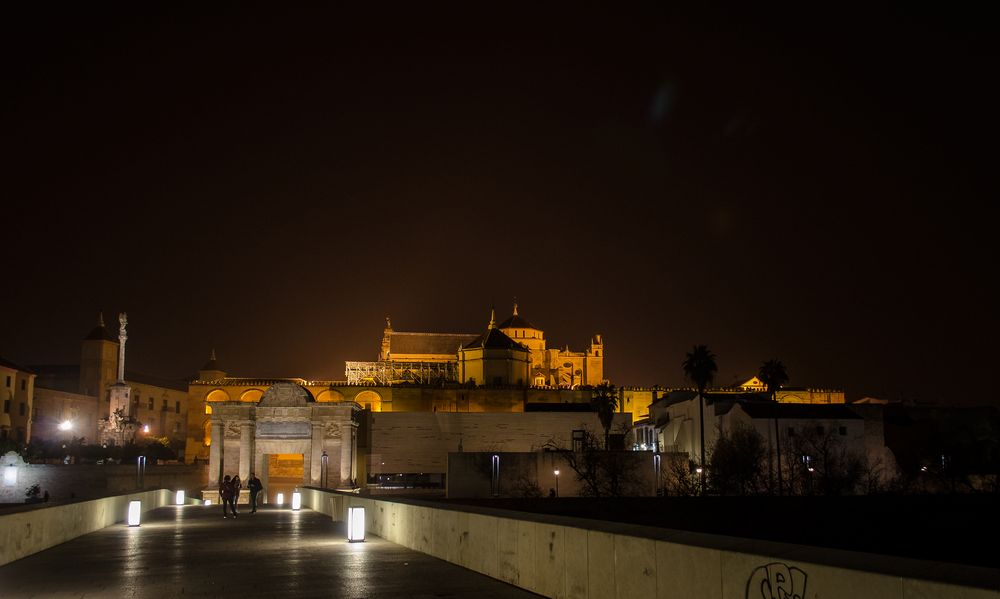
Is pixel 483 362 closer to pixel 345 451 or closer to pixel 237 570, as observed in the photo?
pixel 345 451

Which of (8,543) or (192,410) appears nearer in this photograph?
(8,543)

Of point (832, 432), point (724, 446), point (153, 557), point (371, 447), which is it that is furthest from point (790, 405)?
point (153, 557)

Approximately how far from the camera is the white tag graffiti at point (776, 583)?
7.56 m

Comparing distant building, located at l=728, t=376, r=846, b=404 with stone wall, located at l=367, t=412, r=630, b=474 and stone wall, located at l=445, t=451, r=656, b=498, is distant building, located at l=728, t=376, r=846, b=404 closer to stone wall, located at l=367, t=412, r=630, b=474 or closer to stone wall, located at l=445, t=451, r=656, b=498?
stone wall, located at l=367, t=412, r=630, b=474

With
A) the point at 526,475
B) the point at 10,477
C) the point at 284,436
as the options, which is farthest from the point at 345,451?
the point at 10,477

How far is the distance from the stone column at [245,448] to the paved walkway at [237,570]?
3518 cm

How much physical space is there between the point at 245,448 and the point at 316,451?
166 inches

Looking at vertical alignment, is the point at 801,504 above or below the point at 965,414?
below

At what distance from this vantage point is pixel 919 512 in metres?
61.9

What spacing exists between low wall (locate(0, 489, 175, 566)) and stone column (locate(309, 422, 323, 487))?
29948 mm

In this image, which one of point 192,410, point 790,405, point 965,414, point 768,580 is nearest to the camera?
point 768,580

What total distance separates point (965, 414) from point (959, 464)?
15330 millimetres

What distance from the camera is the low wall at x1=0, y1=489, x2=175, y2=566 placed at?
16.8 meters

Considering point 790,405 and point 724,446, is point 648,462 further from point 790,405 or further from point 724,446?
point 790,405
